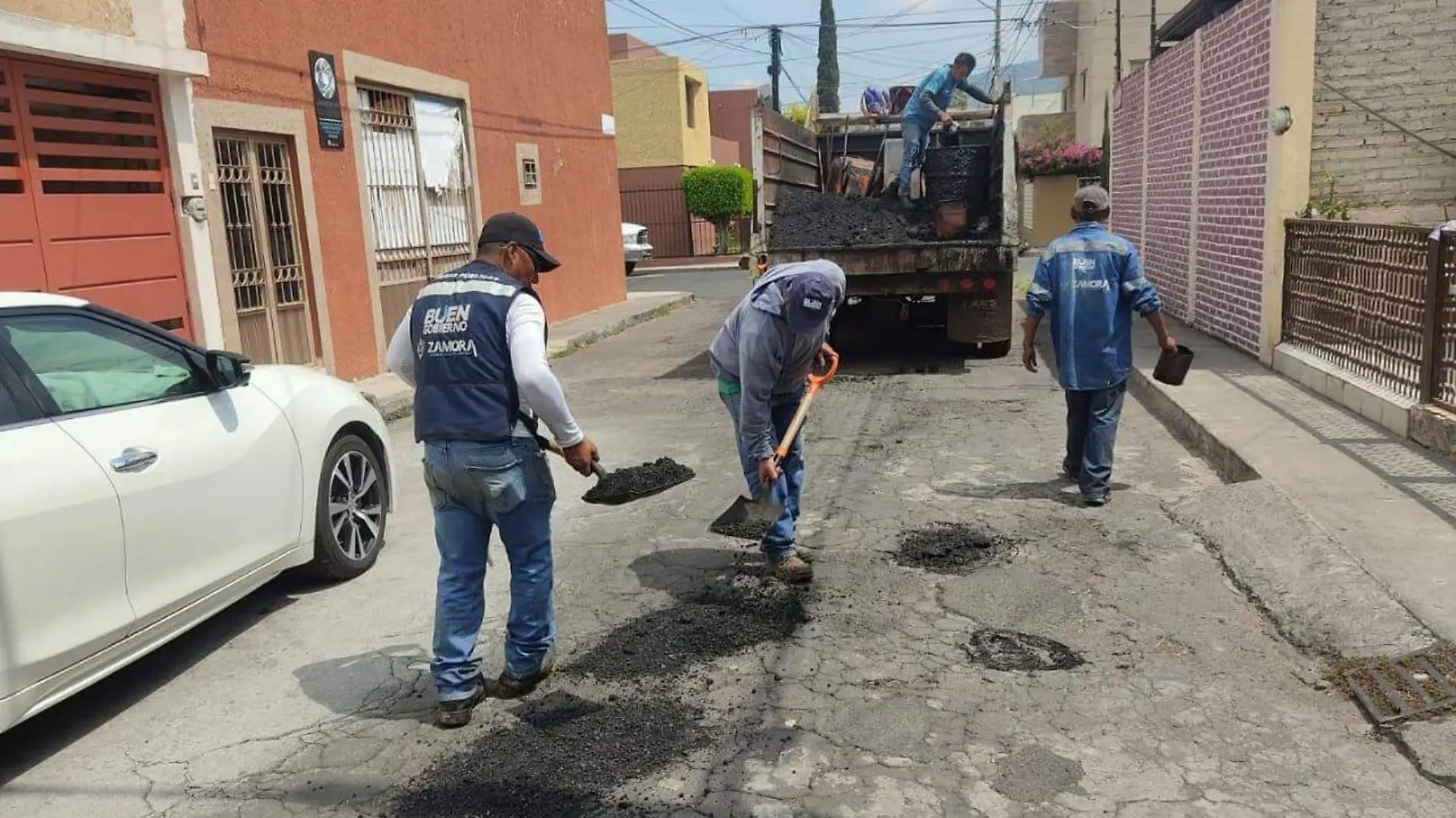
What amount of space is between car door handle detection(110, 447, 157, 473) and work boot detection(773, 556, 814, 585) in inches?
101

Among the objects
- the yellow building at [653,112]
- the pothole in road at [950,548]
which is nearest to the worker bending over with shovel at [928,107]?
the pothole in road at [950,548]

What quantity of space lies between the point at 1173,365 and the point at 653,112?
28786mm

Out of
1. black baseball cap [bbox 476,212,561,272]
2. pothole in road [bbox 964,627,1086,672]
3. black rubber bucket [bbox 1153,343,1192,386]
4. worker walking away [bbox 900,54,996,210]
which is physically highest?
worker walking away [bbox 900,54,996,210]

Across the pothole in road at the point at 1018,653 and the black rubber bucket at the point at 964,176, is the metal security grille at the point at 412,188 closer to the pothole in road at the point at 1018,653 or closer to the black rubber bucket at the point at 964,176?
the black rubber bucket at the point at 964,176

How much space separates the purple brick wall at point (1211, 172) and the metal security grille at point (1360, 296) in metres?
0.60

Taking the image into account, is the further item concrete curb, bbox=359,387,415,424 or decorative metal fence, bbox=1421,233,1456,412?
concrete curb, bbox=359,387,415,424

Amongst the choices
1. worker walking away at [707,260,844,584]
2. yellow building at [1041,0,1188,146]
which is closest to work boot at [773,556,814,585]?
worker walking away at [707,260,844,584]

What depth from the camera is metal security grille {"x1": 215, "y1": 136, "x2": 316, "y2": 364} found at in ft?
29.8

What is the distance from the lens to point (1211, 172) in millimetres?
10555

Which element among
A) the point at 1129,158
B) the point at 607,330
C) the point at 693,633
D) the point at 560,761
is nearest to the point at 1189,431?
the point at 693,633

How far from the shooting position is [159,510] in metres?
3.76

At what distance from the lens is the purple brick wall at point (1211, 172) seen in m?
9.20

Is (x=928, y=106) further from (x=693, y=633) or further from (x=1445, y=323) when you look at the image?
(x=693, y=633)

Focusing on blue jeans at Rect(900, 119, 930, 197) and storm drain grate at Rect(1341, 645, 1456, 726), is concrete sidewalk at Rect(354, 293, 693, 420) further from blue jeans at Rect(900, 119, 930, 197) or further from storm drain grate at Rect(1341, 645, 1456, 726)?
storm drain grate at Rect(1341, 645, 1456, 726)
